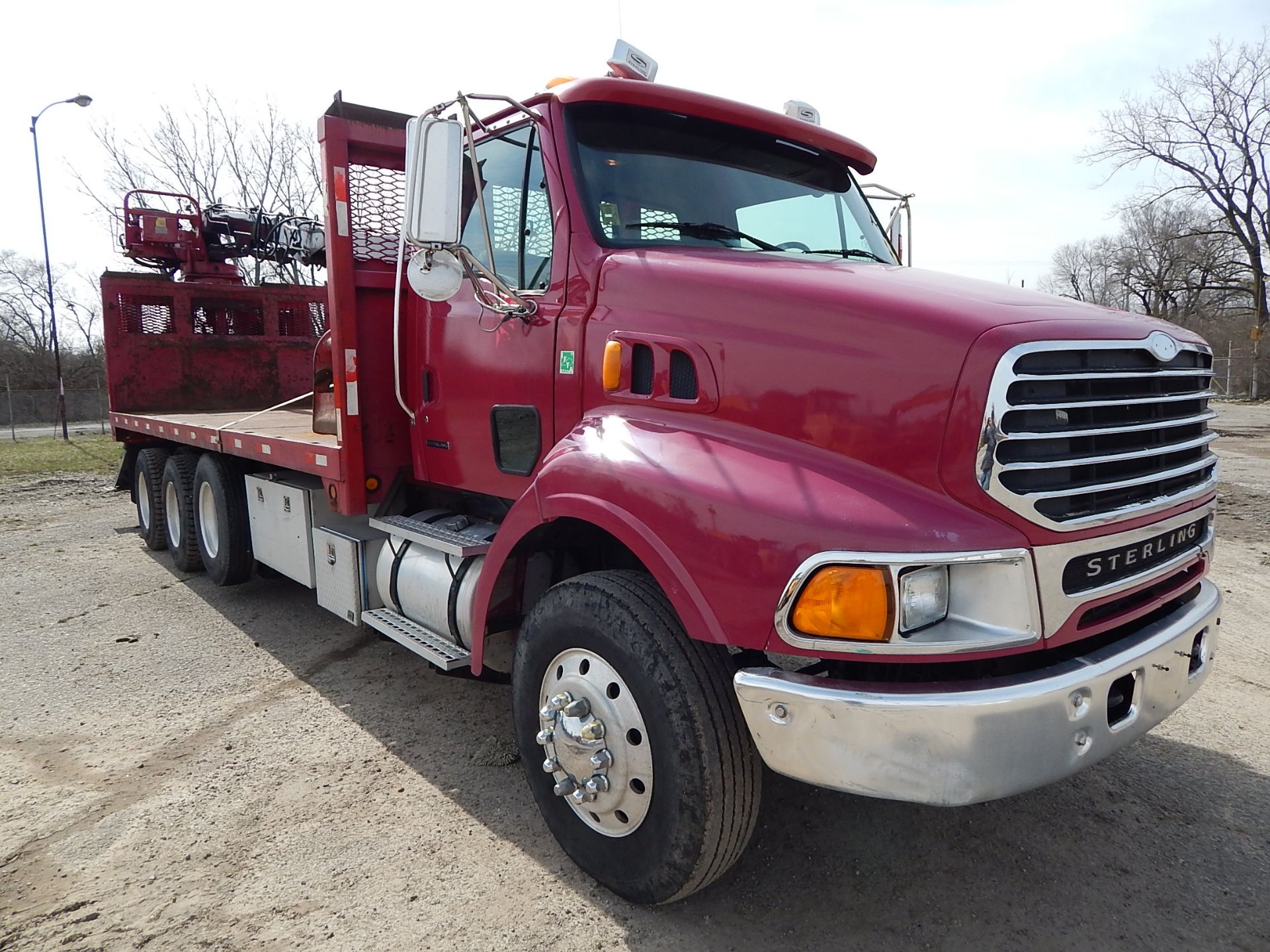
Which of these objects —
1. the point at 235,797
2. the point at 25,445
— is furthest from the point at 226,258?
the point at 25,445

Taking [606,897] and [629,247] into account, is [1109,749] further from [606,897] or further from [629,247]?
[629,247]

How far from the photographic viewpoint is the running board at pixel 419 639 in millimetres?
3465

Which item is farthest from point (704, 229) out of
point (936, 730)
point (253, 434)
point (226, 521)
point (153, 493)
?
point (153, 493)

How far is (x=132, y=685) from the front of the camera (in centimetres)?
455

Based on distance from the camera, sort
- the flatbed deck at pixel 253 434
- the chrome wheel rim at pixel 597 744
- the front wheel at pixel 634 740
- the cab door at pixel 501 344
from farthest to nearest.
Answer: the flatbed deck at pixel 253 434, the cab door at pixel 501 344, the chrome wheel rim at pixel 597 744, the front wheel at pixel 634 740

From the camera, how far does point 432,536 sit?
3.80 m

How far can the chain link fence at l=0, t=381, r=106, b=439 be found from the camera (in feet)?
101

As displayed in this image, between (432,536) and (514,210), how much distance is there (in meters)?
1.48

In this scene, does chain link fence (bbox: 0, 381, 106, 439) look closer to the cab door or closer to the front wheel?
the cab door

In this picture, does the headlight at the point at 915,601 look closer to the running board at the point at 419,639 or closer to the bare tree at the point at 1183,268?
the running board at the point at 419,639

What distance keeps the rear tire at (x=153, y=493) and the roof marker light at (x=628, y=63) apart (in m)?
5.96

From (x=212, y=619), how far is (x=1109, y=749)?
547 centimetres

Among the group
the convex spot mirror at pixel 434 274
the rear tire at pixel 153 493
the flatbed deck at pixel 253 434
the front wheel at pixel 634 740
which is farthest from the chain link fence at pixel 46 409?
the front wheel at pixel 634 740

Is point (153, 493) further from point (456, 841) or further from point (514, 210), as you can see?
point (456, 841)
